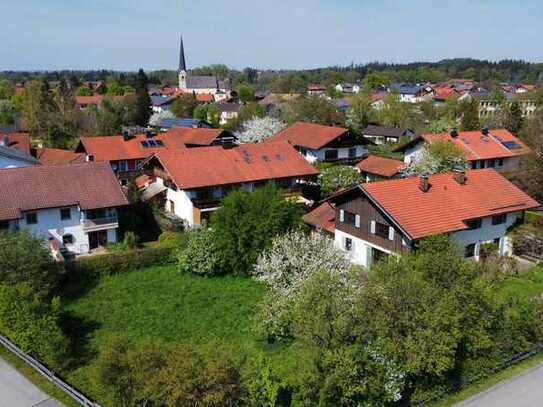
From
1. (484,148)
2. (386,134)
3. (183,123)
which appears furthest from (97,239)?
(386,134)

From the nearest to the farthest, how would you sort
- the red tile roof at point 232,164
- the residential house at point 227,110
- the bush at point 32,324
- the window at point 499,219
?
the bush at point 32,324
the window at point 499,219
the red tile roof at point 232,164
the residential house at point 227,110

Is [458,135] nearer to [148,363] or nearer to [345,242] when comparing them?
[345,242]

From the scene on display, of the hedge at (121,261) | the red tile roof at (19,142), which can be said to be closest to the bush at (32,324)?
the hedge at (121,261)

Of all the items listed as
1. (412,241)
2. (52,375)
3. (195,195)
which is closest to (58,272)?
(52,375)

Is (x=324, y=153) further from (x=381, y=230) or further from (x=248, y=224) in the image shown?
(x=248, y=224)

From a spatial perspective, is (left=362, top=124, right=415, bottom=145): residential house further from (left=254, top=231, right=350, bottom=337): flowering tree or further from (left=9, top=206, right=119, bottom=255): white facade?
(left=254, top=231, right=350, bottom=337): flowering tree

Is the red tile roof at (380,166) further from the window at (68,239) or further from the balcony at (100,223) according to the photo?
the window at (68,239)
